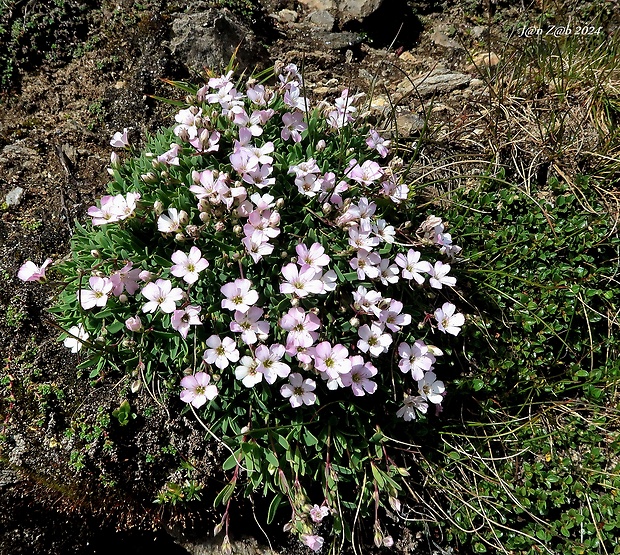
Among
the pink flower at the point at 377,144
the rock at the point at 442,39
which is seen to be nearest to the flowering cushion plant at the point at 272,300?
the pink flower at the point at 377,144

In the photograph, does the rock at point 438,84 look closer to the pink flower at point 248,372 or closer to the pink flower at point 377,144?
the pink flower at point 377,144

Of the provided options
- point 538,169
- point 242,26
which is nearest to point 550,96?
point 538,169

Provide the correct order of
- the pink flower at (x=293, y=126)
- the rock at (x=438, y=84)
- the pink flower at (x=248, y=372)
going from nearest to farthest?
the pink flower at (x=248, y=372) < the pink flower at (x=293, y=126) < the rock at (x=438, y=84)

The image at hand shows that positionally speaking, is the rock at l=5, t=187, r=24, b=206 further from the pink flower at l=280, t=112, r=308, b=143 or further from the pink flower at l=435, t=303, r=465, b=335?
the pink flower at l=435, t=303, r=465, b=335

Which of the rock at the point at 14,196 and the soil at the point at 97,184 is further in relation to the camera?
the rock at the point at 14,196

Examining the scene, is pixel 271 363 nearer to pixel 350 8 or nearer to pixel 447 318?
pixel 447 318
